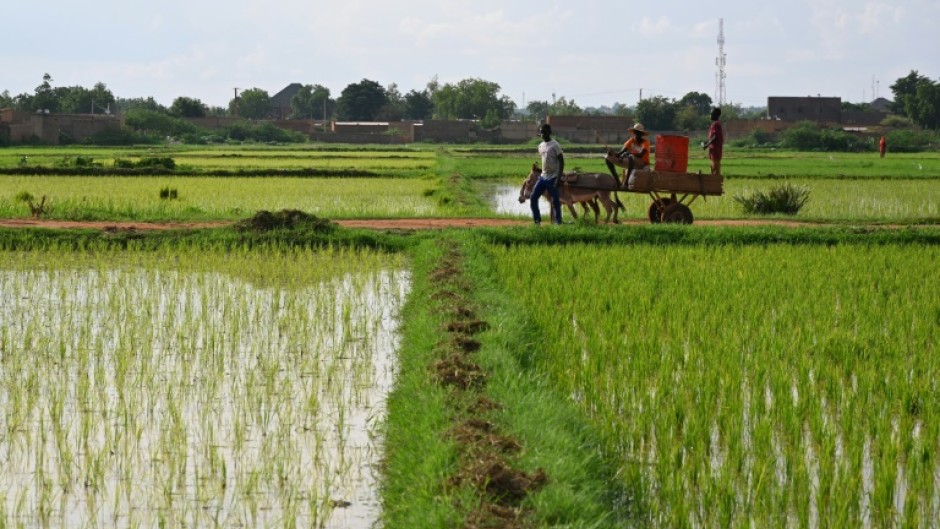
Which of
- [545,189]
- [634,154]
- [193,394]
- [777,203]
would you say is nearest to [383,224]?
[545,189]

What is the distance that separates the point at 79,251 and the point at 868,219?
9673 millimetres

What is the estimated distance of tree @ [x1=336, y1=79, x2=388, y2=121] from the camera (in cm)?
9669

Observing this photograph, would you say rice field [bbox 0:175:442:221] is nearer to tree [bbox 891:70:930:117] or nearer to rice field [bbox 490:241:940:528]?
rice field [bbox 490:241:940:528]

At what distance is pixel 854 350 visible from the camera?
6.96 metres

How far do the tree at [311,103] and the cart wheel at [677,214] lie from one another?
105471mm

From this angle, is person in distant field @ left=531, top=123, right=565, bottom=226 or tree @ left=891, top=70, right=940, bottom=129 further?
tree @ left=891, top=70, right=940, bottom=129

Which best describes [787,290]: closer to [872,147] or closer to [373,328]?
[373,328]

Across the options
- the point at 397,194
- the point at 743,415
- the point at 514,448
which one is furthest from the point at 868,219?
the point at 514,448

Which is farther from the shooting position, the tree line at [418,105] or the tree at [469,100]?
the tree at [469,100]

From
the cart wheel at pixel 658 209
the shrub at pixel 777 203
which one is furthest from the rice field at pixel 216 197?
the shrub at pixel 777 203

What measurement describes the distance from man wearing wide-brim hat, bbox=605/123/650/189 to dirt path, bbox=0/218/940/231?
1.27 metres

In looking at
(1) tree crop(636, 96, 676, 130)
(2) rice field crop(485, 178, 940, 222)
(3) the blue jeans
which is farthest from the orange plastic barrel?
(1) tree crop(636, 96, 676, 130)

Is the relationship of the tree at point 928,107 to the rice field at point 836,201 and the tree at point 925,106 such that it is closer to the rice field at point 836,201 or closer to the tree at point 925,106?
the tree at point 925,106

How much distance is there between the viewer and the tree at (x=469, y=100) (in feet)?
317
